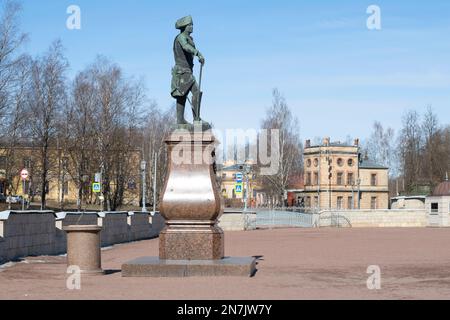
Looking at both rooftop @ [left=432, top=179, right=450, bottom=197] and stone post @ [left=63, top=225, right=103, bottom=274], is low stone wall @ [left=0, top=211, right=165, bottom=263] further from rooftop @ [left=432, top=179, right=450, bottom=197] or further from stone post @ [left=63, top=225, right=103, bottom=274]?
rooftop @ [left=432, top=179, right=450, bottom=197]

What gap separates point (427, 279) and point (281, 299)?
4.10m

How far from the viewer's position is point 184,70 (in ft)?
48.4

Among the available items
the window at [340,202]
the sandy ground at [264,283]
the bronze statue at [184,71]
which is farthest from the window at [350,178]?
the bronze statue at [184,71]

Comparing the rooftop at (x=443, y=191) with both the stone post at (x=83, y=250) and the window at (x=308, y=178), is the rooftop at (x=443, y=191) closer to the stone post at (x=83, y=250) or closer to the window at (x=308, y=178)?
the window at (x=308, y=178)

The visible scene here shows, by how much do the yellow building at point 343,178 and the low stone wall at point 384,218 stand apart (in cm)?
3686

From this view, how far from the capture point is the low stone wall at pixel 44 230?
53.5 ft

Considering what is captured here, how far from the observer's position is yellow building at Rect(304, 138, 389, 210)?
316 feet

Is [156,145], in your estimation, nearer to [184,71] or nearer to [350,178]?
[350,178]

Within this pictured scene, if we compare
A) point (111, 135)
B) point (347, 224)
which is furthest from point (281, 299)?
point (347, 224)

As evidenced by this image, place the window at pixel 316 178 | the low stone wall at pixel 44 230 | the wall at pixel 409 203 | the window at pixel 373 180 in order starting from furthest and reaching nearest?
the window at pixel 373 180 < the window at pixel 316 178 < the wall at pixel 409 203 < the low stone wall at pixel 44 230

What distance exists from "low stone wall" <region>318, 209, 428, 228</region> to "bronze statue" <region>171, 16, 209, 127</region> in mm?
43311

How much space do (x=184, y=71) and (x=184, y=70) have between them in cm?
2
